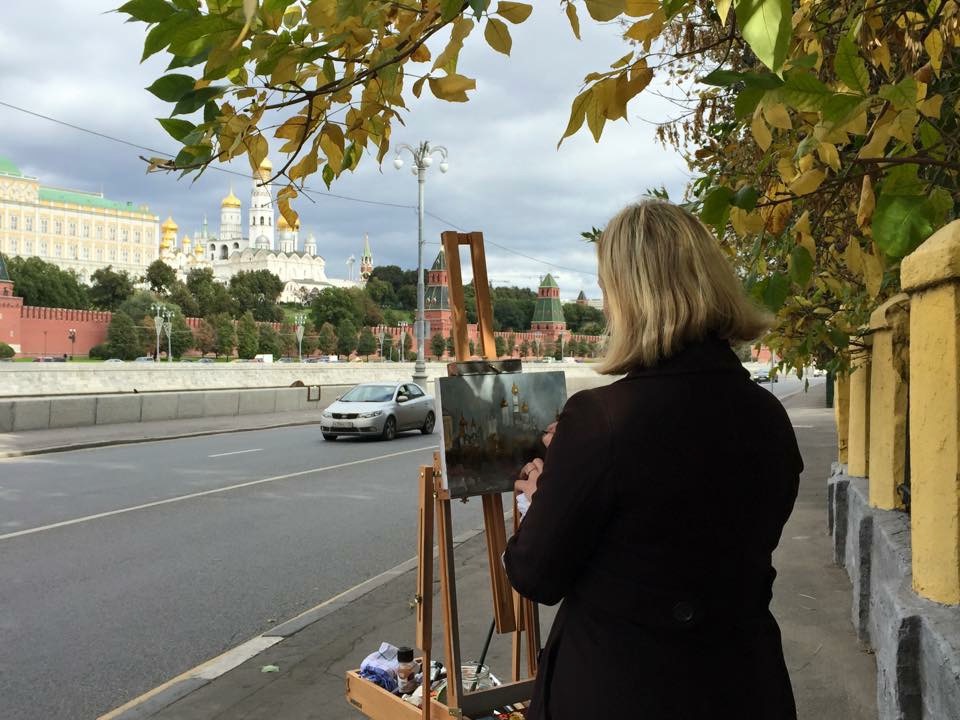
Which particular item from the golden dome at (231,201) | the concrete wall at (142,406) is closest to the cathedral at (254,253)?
the golden dome at (231,201)

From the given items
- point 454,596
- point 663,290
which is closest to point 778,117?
point 663,290

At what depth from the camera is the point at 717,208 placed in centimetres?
211

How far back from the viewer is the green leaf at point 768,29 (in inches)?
46.6

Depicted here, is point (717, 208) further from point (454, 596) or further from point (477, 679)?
point (477, 679)

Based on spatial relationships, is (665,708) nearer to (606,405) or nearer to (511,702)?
(606,405)

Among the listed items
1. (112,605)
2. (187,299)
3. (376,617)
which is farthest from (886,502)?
(187,299)

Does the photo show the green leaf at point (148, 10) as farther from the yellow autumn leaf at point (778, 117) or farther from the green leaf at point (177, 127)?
the yellow autumn leaf at point (778, 117)

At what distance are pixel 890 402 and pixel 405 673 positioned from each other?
118 inches

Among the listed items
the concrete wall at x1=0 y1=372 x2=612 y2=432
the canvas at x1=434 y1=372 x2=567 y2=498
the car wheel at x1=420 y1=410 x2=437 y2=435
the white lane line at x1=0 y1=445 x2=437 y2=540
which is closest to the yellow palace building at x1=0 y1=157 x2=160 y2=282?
the concrete wall at x1=0 y1=372 x2=612 y2=432

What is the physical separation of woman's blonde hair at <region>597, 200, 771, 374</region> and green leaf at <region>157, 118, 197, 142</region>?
3.05 feet

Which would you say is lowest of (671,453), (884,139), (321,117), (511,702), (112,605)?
(112,605)

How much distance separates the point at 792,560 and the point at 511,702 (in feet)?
15.7

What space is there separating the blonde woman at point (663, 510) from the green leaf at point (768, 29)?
2.51ft

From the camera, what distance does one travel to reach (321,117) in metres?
2.54
